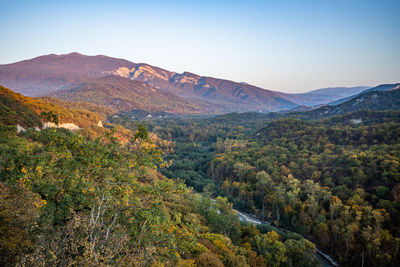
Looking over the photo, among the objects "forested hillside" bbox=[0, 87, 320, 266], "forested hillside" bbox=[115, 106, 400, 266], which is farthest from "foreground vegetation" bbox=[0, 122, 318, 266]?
"forested hillside" bbox=[115, 106, 400, 266]

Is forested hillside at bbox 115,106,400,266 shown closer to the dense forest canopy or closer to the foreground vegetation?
the dense forest canopy

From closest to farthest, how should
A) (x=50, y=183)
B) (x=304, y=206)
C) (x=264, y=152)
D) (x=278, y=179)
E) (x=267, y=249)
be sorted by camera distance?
(x=50, y=183), (x=267, y=249), (x=304, y=206), (x=278, y=179), (x=264, y=152)

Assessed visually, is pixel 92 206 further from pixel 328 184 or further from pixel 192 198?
pixel 328 184

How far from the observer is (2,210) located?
10531mm

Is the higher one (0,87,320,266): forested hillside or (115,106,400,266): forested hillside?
(0,87,320,266): forested hillside

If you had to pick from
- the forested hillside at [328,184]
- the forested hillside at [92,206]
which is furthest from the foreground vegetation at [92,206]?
the forested hillside at [328,184]

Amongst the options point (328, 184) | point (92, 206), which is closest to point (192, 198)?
point (92, 206)

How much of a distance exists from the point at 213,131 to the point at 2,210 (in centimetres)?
15965

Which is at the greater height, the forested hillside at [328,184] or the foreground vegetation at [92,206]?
the foreground vegetation at [92,206]

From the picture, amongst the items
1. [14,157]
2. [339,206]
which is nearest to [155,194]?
[14,157]

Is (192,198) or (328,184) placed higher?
(192,198)

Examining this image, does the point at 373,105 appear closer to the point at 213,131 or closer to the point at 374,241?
the point at 213,131

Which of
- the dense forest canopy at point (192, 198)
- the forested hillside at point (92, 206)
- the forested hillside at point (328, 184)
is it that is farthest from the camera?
the forested hillside at point (328, 184)

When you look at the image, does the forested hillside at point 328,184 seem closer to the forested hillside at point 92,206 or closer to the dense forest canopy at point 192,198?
the dense forest canopy at point 192,198
